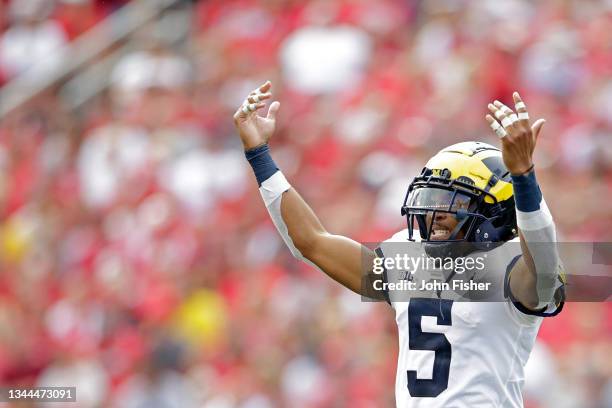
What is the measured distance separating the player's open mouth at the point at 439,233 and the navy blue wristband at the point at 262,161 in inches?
29.0

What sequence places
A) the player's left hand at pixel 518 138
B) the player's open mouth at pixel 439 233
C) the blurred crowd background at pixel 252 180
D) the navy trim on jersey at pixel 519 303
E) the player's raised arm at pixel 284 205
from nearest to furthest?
1. the player's left hand at pixel 518 138
2. the navy trim on jersey at pixel 519 303
3. the player's open mouth at pixel 439 233
4. the player's raised arm at pixel 284 205
5. the blurred crowd background at pixel 252 180

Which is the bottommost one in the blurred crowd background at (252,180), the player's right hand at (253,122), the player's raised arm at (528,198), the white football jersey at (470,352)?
the white football jersey at (470,352)

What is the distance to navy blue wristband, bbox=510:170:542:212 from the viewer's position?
3791 millimetres

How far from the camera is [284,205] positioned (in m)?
4.66

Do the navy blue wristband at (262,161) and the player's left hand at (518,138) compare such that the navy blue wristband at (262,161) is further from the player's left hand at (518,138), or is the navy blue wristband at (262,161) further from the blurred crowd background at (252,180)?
the blurred crowd background at (252,180)

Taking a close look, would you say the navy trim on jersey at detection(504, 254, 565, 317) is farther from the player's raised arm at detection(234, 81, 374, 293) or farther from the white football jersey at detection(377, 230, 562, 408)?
the player's raised arm at detection(234, 81, 374, 293)

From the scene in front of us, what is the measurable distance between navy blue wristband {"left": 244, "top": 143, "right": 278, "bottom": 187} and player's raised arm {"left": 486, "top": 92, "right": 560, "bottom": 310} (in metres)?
1.09

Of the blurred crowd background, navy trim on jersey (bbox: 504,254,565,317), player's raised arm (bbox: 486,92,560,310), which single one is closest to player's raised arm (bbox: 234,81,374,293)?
navy trim on jersey (bbox: 504,254,565,317)

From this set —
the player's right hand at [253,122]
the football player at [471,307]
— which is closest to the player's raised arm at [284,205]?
the player's right hand at [253,122]

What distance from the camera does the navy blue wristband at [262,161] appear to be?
4.65m

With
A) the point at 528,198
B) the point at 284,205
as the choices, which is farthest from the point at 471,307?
the point at 284,205

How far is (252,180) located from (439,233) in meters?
4.50

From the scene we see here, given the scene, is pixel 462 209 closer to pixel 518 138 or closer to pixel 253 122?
pixel 518 138

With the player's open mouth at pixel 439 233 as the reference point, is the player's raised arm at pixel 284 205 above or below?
above
